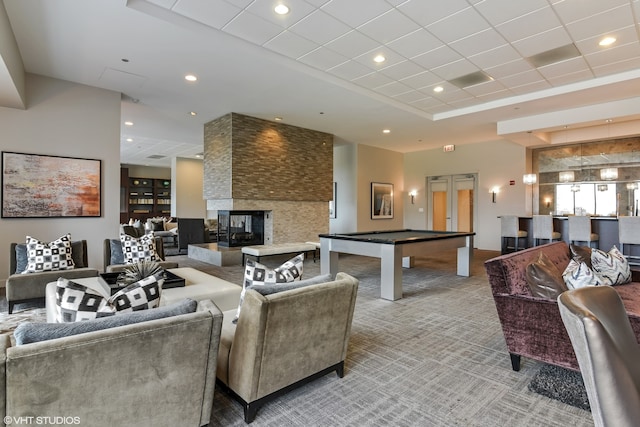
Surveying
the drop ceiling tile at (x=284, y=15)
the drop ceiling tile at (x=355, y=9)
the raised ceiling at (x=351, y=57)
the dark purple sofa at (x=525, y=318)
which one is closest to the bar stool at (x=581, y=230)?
the raised ceiling at (x=351, y=57)

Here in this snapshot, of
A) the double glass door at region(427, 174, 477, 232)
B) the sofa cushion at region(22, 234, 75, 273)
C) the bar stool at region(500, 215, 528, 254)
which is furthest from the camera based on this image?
the double glass door at region(427, 174, 477, 232)

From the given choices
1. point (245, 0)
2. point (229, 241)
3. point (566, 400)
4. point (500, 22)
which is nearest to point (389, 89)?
point (500, 22)

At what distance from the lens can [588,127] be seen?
8289mm

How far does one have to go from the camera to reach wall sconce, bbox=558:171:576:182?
8598 mm

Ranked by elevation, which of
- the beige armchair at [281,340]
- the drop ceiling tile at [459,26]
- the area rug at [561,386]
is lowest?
the area rug at [561,386]

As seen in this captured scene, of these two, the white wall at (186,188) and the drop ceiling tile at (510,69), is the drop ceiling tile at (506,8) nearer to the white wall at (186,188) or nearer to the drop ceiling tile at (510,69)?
the drop ceiling tile at (510,69)

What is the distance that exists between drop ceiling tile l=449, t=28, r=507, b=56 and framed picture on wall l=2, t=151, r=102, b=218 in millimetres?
5945

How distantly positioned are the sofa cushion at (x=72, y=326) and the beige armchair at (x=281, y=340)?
1.46ft

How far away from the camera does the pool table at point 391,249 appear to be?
4.61 meters

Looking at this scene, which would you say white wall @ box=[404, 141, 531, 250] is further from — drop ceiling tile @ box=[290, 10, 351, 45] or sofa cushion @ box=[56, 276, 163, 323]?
sofa cushion @ box=[56, 276, 163, 323]

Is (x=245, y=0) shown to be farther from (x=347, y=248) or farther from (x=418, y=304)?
(x=418, y=304)

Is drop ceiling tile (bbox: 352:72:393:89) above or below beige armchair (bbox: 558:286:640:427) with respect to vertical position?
above

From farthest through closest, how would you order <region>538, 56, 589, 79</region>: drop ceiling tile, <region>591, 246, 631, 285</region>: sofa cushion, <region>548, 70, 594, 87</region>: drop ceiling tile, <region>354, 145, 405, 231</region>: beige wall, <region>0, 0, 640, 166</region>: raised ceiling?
1. <region>354, 145, 405, 231</region>: beige wall
2. <region>548, 70, 594, 87</region>: drop ceiling tile
3. <region>538, 56, 589, 79</region>: drop ceiling tile
4. <region>0, 0, 640, 166</region>: raised ceiling
5. <region>591, 246, 631, 285</region>: sofa cushion

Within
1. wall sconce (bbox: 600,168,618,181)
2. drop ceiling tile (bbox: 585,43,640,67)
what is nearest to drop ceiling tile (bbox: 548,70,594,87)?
drop ceiling tile (bbox: 585,43,640,67)
